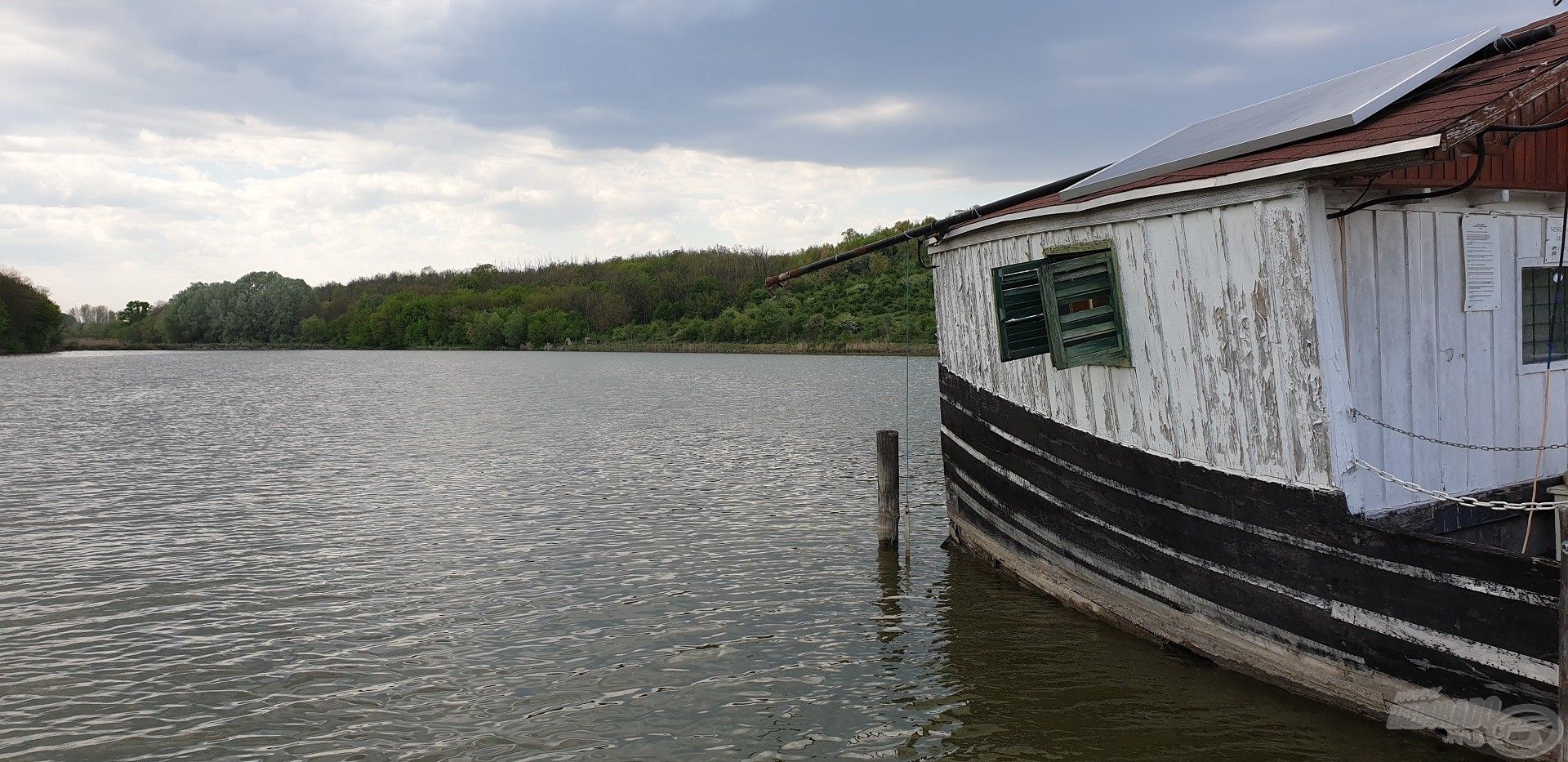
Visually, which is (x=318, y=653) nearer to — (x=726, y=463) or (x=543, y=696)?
(x=543, y=696)

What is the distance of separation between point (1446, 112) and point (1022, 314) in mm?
3763

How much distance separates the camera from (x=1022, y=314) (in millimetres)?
9367

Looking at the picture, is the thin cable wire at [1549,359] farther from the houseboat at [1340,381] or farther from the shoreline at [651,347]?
the shoreline at [651,347]

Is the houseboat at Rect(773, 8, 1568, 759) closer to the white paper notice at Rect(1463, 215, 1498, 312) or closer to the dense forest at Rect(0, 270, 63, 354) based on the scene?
the white paper notice at Rect(1463, 215, 1498, 312)

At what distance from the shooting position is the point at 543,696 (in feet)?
28.2

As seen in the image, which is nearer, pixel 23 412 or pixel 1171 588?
pixel 1171 588

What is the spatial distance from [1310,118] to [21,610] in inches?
525

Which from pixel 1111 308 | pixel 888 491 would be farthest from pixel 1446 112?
pixel 888 491

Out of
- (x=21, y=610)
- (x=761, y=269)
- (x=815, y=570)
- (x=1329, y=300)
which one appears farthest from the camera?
(x=761, y=269)

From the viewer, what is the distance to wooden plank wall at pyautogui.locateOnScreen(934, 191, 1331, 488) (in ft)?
22.9

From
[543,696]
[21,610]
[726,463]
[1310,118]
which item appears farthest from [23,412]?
[1310,118]

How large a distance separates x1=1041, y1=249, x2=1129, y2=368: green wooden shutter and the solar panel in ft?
2.20

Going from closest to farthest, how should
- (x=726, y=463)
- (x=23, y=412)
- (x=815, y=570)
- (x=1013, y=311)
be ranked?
1. (x=1013, y=311)
2. (x=815, y=570)
3. (x=726, y=463)
4. (x=23, y=412)

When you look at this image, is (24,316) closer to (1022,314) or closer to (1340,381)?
(1022,314)
